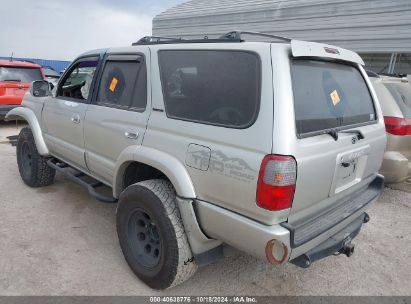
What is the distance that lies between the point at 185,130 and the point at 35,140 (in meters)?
2.69

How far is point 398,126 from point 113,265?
12.1ft

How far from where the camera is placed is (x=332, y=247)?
235cm

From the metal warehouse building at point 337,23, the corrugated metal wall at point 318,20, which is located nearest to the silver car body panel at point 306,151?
the metal warehouse building at point 337,23

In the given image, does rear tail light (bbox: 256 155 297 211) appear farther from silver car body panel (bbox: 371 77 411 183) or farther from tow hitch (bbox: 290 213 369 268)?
silver car body panel (bbox: 371 77 411 183)

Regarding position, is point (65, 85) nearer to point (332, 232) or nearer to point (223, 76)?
point (223, 76)

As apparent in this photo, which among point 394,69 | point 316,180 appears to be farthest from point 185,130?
point 394,69

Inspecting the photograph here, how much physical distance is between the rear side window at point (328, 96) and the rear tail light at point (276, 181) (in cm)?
26

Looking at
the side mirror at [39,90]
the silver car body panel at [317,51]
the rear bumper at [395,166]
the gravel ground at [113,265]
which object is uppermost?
the silver car body panel at [317,51]

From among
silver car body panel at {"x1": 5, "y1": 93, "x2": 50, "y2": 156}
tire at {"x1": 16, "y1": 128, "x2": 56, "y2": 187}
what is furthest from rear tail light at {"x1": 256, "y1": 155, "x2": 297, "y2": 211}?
tire at {"x1": 16, "y1": 128, "x2": 56, "y2": 187}

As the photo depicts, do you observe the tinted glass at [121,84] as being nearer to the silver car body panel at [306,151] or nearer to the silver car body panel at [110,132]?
the silver car body panel at [110,132]

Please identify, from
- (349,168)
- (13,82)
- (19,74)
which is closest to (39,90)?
(349,168)

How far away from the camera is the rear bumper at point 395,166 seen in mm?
4191

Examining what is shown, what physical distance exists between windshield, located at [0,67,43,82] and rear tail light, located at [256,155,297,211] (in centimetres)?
865

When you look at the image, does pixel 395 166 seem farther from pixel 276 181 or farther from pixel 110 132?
pixel 110 132
